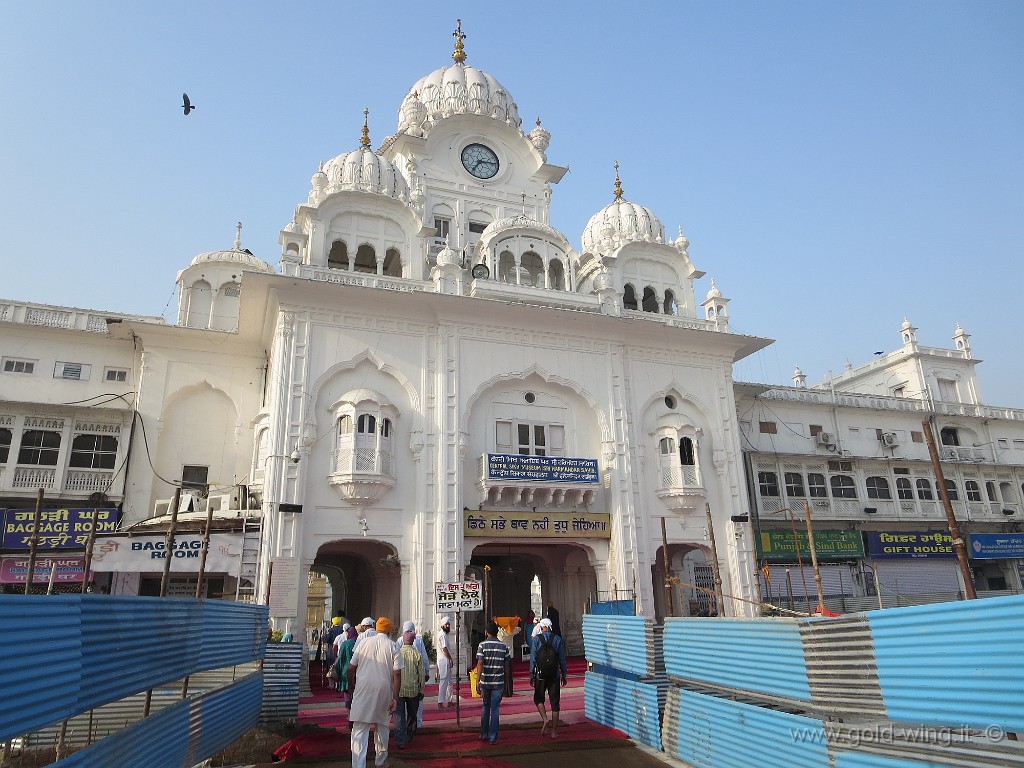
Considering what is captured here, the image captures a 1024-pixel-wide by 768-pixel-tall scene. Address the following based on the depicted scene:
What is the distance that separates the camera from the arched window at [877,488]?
93.2ft

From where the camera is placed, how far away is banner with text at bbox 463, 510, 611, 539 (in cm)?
1852

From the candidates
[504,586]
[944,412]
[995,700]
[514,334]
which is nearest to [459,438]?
[514,334]

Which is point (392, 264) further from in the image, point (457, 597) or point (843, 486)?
point (843, 486)

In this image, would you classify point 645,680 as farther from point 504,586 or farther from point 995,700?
point 504,586

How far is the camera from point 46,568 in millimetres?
17078

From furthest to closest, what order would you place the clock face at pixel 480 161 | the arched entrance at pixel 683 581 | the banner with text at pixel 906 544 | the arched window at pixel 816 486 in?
the arched window at pixel 816 486 → the banner with text at pixel 906 544 → the clock face at pixel 480 161 → the arched entrance at pixel 683 581

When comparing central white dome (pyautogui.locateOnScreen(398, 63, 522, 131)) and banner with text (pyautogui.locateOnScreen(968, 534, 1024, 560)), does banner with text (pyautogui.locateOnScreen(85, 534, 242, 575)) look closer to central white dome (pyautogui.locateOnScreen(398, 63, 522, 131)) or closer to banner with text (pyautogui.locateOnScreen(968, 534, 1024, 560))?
central white dome (pyautogui.locateOnScreen(398, 63, 522, 131))

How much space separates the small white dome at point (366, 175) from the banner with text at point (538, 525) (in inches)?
402

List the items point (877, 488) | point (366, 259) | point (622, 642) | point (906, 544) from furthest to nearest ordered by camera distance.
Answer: point (877, 488) < point (906, 544) < point (366, 259) < point (622, 642)

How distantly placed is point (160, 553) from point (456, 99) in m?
19.6

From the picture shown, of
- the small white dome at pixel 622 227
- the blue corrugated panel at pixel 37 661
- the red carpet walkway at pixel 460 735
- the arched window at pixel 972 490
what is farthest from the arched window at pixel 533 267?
the arched window at pixel 972 490

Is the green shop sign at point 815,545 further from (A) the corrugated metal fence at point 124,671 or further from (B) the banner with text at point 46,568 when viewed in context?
(B) the banner with text at point 46,568

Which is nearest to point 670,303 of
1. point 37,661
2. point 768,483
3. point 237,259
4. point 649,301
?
point 649,301

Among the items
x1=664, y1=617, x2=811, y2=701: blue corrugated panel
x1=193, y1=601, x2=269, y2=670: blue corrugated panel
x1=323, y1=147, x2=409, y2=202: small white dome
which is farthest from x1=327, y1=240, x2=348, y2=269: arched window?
x1=664, y1=617, x2=811, y2=701: blue corrugated panel
